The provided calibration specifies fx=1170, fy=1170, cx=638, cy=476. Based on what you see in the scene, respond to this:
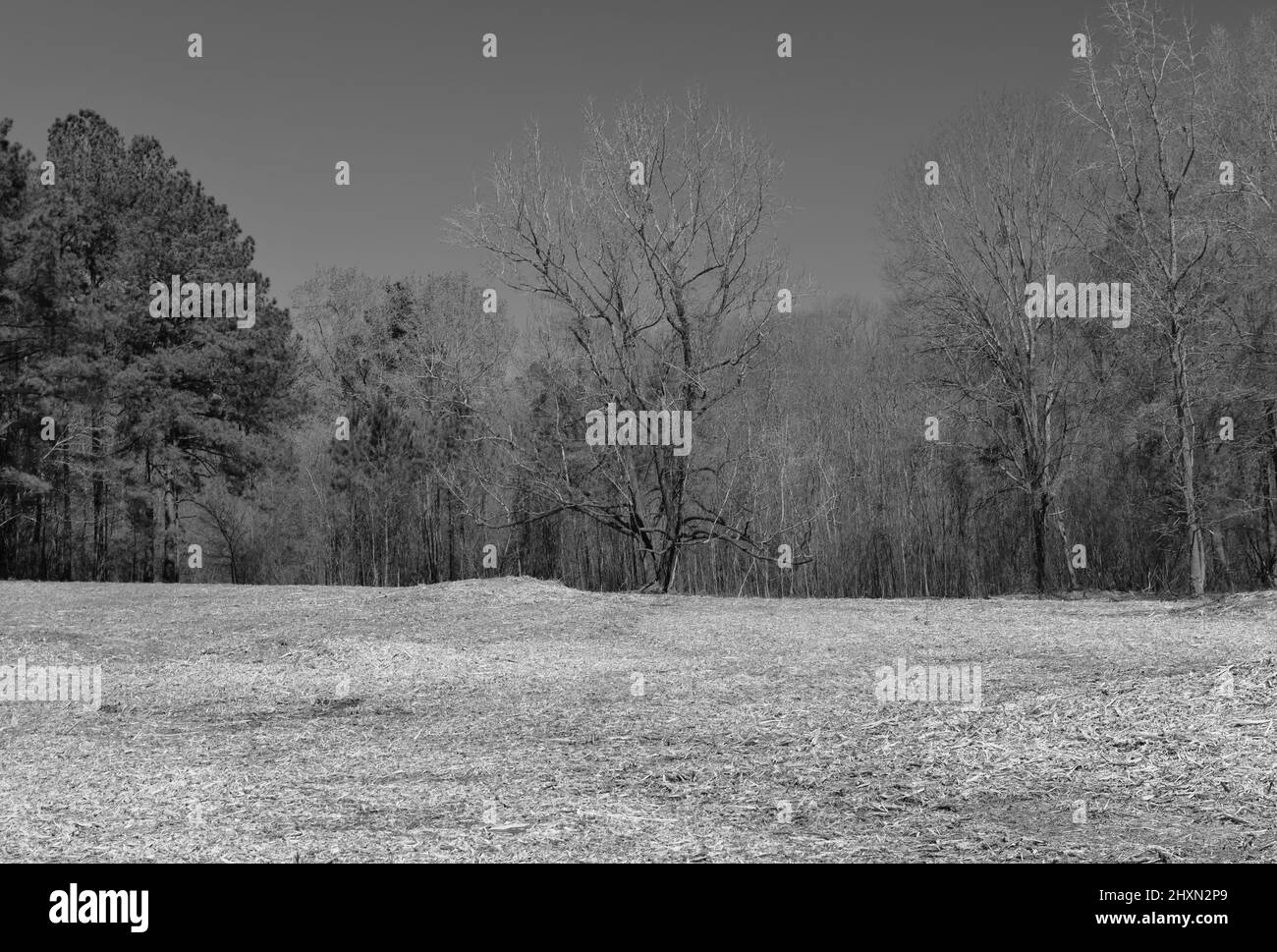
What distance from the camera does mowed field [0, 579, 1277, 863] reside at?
5.41 m

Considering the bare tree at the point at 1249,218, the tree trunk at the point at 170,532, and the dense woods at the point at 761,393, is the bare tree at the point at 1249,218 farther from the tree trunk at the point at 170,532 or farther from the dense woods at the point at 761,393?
the tree trunk at the point at 170,532

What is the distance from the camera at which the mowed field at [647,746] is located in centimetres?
541

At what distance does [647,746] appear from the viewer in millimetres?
7539

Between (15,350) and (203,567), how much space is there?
31.8 ft

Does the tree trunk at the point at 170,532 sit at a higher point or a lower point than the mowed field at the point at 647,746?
higher

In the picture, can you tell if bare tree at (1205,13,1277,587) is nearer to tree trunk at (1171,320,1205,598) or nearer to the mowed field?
tree trunk at (1171,320,1205,598)

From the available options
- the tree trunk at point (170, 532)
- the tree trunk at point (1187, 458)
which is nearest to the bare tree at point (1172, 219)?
the tree trunk at point (1187, 458)

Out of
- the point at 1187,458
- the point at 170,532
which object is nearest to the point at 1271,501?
the point at 1187,458

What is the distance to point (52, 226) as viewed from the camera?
78.4 ft

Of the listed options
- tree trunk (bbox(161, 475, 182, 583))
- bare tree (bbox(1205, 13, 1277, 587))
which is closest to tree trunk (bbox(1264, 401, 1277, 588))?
bare tree (bbox(1205, 13, 1277, 587))

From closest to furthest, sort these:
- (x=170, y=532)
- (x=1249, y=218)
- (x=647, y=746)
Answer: (x=647, y=746) < (x=1249, y=218) < (x=170, y=532)

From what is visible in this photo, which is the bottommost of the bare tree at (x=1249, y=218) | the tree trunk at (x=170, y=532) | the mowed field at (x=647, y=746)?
the mowed field at (x=647, y=746)

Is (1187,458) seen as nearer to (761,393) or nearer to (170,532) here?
(761,393)

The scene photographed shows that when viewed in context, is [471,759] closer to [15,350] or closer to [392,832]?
[392,832]
